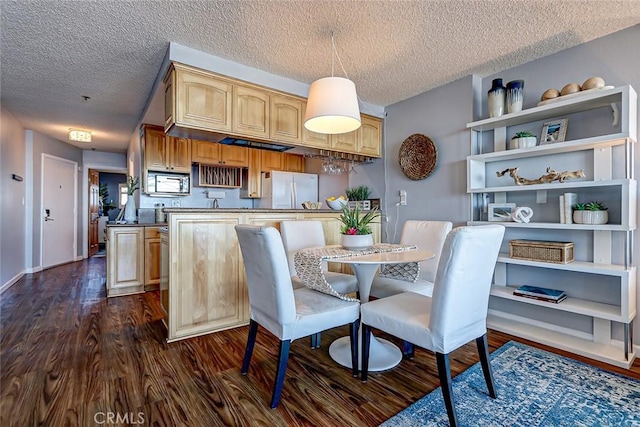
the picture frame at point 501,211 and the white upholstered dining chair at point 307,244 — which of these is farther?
the picture frame at point 501,211

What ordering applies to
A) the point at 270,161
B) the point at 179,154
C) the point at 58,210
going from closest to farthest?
1. the point at 179,154
2. the point at 270,161
3. the point at 58,210

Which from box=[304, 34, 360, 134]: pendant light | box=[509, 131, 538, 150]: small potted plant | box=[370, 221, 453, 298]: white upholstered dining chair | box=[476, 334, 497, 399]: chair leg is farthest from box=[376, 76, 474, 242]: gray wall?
box=[476, 334, 497, 399]: chair leg

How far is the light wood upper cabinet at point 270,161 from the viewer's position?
540 centimetres

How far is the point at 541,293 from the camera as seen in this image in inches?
95.7

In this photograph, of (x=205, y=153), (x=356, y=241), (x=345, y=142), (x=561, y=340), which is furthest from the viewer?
(x=205, y=153)

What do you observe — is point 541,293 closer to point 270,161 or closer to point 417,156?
point 417,156

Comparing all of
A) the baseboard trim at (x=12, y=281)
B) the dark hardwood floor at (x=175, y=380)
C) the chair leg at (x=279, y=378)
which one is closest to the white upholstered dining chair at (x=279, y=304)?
the chair leg at (x=279, y=378)

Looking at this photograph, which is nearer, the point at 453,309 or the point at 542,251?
the point at 453,309

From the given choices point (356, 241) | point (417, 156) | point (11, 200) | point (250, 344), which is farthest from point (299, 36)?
point (11, 200)

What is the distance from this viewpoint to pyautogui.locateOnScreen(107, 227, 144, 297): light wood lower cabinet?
147 inches

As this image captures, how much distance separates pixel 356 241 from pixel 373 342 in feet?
2.55

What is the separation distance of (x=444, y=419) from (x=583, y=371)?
1174 mm

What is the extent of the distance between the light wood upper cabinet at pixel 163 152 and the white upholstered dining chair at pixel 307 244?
110 inches

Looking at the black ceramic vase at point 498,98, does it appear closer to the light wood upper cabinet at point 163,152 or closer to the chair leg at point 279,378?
the chair leg at point 279,378
